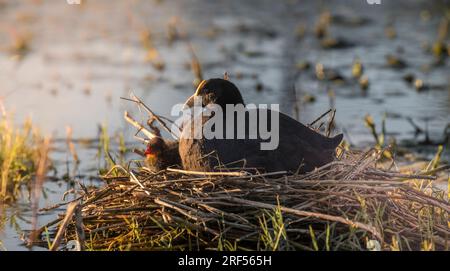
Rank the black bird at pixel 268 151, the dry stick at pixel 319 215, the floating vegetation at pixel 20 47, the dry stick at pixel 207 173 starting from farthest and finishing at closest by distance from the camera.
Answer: the floating vegetation at pixel 20 47
the black bird at pixel 268 151
the dry stick at pixel 207 173
the dry stick at pixel 319 215

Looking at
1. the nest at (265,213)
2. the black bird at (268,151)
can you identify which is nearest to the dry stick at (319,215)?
the nest at (265,213)

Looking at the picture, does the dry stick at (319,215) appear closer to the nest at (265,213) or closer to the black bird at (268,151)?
the nest at (265,213)

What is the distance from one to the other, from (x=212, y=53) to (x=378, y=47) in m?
2.55

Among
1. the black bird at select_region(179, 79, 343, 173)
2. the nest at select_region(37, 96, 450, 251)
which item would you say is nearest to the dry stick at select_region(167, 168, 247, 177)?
the nest at select_region(37, 96, 450, 251)

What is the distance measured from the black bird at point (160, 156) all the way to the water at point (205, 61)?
99 cm

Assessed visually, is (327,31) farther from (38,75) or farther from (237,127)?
(237,127)

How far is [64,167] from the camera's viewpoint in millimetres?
8008

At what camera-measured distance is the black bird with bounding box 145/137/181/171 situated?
600 cm

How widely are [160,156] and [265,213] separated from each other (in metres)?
1.06

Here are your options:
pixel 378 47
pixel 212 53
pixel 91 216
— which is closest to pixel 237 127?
pixel 91 216

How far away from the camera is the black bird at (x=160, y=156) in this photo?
6.00 m

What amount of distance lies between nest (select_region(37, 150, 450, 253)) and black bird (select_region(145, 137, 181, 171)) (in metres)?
0.41

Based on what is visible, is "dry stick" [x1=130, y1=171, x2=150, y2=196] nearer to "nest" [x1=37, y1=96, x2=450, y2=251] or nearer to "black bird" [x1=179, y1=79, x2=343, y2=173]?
"nest" [x1=37, y1=96, x2=450, y2=251]

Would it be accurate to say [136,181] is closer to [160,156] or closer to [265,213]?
[160,156]
